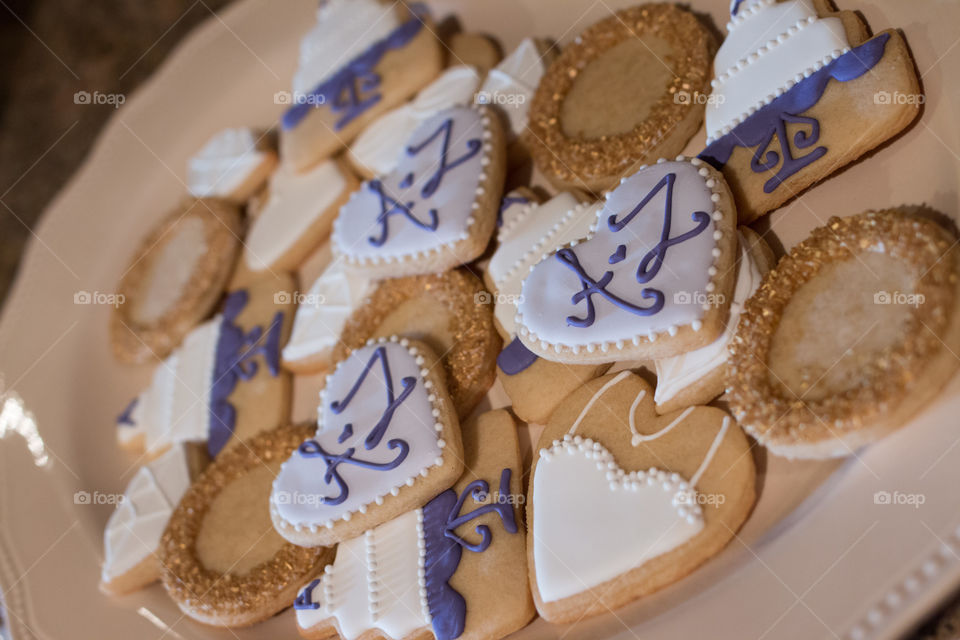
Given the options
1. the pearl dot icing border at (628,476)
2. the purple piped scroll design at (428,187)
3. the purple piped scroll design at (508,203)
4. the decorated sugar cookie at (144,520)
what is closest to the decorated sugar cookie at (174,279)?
the decorated sugar cookie at (144,520)

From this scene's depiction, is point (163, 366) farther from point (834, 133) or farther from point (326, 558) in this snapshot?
point (834, 133)

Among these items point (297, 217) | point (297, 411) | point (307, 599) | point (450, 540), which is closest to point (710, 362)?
point (450, 540)

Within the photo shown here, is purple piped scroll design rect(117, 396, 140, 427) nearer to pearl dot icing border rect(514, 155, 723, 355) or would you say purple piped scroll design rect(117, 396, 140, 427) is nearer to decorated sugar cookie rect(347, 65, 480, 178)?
decorated sugar cookie rect(347, 65, 480, 178)

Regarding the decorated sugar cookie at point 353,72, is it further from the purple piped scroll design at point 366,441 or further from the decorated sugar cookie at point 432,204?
the purple piped scroll design at point 366,441

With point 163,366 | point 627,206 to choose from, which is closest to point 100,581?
point 163,366

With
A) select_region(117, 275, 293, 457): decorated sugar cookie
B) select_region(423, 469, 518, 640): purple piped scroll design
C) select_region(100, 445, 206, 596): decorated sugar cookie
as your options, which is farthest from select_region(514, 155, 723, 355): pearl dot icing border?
select_region(100, 445, 206, 596): decorated sugar cookie
